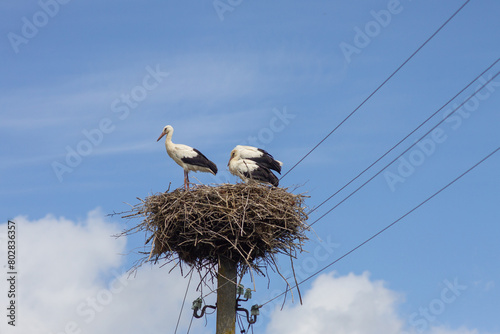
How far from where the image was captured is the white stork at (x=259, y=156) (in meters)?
14.1

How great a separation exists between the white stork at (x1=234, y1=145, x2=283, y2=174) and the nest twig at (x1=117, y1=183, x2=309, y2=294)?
329 centimetres

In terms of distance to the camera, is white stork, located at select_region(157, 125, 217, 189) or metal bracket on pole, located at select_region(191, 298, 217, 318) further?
white stork, located at select_region(157, 125, 217, 189)

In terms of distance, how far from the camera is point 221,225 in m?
10.2

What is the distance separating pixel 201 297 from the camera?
34.2ft

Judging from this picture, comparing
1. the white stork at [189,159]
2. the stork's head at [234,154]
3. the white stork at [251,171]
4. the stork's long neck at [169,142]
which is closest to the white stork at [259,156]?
the stork's head at [234,154]

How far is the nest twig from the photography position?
1013cm

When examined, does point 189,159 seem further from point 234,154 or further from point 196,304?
point 196,304

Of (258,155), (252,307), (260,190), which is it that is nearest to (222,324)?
(252,307)

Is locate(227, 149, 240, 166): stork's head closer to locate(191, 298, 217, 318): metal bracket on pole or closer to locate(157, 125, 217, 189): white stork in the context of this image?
locate(157, 125, 217, 189): white stork

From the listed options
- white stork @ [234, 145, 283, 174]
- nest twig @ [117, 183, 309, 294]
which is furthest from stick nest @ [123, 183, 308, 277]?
white stork @ [234, 145, 283, 174]

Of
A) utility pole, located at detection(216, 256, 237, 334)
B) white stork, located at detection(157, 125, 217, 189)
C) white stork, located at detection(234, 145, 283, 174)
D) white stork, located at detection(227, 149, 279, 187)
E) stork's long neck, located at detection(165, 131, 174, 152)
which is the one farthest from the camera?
stork's long neck, located at detection(165, 131, 174, 152)

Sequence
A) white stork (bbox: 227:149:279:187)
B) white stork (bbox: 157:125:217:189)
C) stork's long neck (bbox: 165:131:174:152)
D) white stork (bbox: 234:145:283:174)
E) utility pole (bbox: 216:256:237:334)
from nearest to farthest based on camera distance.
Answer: utility pole (bbox: 216:256:237:334) → white stork (bbox: 227:149:279:187) → white stork (bbox: 234:145:283:174) → white stork (bbox: 157:125:217:189) → stork's long neck (bbox: 165:131:174:152)

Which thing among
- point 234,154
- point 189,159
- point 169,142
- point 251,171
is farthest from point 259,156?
point 169,142

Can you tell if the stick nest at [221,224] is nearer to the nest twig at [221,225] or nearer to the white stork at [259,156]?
the nest twig at [221,225]
